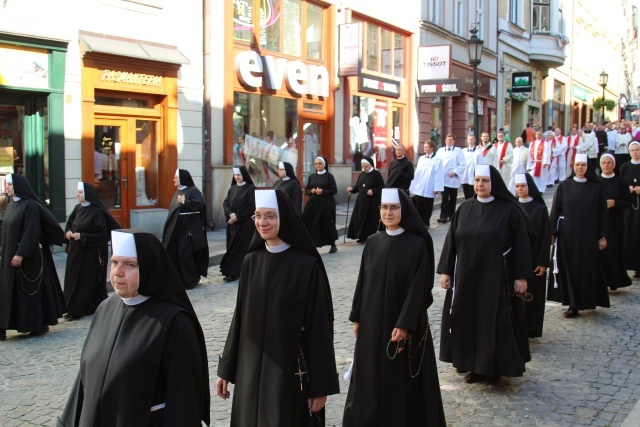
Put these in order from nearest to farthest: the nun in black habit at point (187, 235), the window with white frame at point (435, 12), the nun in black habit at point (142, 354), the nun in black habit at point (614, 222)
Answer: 1. the nun in black habit at point (142, 354)
2. the nun in black habit at point (614, 222)
3. the nun in black habit at point (187, 235)
4. the window with white frame at point (435, 12)

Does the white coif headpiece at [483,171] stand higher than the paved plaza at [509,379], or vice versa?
the white coif headpiece at [483,171]

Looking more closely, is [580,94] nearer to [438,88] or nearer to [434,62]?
[434,62]

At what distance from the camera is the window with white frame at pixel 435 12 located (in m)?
26.5

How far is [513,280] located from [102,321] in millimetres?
4099

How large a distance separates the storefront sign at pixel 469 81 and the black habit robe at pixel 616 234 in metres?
18.2

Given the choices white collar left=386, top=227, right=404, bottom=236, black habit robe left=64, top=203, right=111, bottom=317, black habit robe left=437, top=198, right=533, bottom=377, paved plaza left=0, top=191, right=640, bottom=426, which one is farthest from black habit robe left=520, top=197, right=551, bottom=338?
black habit robe left=64, top=203, right=111, bottom=317

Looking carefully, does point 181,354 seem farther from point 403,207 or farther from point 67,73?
point 67,73

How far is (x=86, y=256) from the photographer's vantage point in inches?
366

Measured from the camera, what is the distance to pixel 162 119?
1569 centimetres

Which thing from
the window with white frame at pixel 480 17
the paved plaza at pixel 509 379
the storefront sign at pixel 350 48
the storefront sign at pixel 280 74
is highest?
the window with white frame at pixel 480 17

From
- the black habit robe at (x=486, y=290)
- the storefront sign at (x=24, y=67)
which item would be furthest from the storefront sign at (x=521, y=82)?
the black habit robe at (x=486, y=290)

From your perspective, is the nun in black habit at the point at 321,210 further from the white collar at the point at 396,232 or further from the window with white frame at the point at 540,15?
the window with white frame at the point at 540,15

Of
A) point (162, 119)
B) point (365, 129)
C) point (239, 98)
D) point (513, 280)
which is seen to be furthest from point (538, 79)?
point (513, 280)

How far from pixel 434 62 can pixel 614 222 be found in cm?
1536
